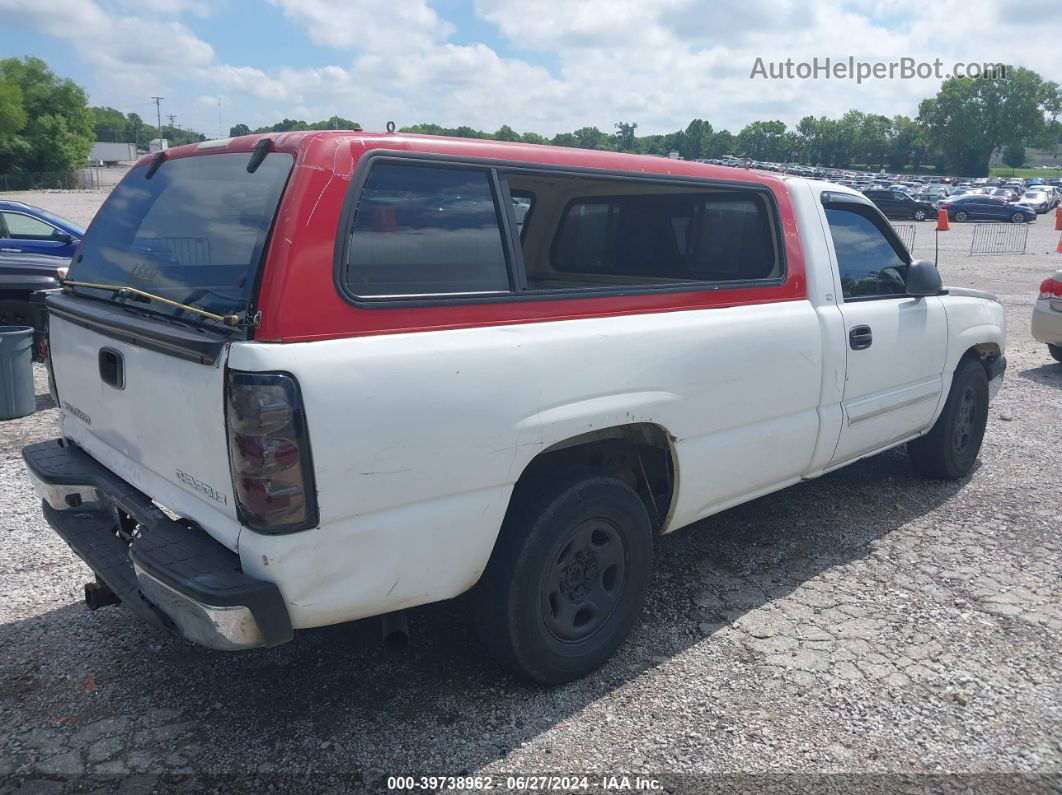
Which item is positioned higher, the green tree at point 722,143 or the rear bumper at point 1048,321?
the green tree at point 722,143

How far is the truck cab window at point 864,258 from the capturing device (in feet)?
14.4

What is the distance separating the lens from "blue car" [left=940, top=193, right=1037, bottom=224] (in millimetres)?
39344

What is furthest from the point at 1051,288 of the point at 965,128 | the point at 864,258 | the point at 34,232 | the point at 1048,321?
the point at 965,128

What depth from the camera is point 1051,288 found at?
9.28 m

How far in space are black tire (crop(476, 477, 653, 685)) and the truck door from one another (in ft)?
5.34

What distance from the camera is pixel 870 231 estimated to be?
472 centimetres

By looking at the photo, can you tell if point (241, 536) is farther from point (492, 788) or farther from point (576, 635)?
point (576, 635)

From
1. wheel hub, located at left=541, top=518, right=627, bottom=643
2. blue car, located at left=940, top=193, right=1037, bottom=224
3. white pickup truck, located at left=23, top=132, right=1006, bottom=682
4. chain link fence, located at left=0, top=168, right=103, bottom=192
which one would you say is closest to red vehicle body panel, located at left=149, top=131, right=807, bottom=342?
white pickup truck, located at left=23, top=132, right=1006, bottom=682

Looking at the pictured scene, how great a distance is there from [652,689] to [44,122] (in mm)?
83003

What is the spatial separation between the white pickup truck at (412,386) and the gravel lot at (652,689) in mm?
335

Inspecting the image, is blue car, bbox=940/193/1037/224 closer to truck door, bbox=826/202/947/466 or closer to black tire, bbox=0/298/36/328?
truck door, bbox=826/202/947/466

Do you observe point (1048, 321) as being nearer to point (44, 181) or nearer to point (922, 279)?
point (922, 279)

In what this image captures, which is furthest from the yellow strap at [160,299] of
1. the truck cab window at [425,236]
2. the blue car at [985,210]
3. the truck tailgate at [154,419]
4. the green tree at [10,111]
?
the green tree at [10,111]

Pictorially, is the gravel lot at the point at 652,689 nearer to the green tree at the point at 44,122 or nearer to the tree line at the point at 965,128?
the green tree at the point at 44,122
